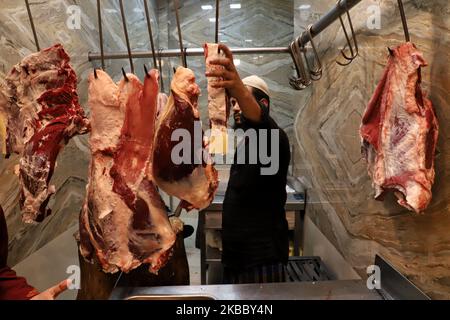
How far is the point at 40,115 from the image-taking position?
0.95 meters

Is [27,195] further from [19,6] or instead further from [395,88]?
[395,88]

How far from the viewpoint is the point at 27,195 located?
0.90 m

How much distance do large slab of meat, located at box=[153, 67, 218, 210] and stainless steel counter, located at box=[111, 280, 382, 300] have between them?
15.1 inches

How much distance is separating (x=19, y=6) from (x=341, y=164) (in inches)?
60.9

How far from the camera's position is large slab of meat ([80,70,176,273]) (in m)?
0.89

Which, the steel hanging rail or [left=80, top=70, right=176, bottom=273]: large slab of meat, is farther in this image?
the steel hanging rail

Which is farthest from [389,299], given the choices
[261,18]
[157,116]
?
[261,18]

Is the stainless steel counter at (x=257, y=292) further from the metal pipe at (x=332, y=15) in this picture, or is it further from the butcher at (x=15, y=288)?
the metal pipe at (x=332, y=15)

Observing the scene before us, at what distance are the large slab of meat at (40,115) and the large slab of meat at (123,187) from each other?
87 millimetres

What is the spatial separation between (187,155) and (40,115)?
439 millimetres

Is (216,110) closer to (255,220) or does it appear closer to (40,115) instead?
(40,115)

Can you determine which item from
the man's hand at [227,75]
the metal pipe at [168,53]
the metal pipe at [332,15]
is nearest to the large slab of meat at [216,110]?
the man's hand at [227,75]

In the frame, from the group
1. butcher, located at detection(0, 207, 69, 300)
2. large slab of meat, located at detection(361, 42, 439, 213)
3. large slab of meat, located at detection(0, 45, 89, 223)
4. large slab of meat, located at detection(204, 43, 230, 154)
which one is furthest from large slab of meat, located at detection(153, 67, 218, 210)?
large slab of meat, located at detection(361, 42, 439, 213)

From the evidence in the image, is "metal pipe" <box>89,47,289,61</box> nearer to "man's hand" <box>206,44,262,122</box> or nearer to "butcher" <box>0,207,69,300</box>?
"man's hand" <box>206,44,262,122</box>
